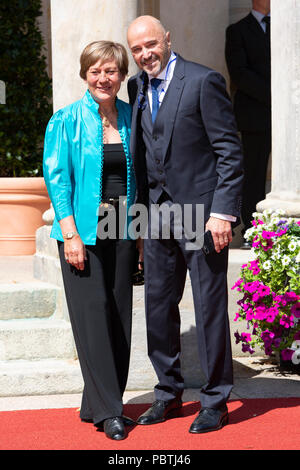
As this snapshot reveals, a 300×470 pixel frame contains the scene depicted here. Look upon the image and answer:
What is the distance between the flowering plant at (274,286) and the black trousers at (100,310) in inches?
43.4

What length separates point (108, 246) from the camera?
4.12 meters

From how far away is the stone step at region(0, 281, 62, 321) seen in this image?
17.2 ft

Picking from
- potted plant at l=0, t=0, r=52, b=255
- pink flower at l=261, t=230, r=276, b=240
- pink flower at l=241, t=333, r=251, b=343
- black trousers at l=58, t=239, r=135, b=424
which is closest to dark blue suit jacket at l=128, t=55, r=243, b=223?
black trousers at l=58, t=239, r=135, b=424

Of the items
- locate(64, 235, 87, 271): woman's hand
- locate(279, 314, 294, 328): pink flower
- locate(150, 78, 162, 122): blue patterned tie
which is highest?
locate(150, 78, 162, 122): blue patterned tie

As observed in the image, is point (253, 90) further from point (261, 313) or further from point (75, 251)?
point (75, 251)

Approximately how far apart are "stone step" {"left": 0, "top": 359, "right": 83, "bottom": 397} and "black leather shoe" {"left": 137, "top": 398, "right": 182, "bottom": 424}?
2.44ft

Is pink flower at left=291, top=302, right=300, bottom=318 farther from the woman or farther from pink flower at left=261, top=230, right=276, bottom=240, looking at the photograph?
the woman

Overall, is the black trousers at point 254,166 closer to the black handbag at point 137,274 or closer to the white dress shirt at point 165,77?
the black handbag at point 137,274

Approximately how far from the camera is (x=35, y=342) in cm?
505

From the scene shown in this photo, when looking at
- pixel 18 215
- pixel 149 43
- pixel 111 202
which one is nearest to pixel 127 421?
pixel 111 202

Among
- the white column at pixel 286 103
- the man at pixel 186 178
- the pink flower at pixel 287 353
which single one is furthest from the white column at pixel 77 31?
the pink flower at pixel 287 353

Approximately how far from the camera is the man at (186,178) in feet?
13.0

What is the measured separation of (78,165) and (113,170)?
0.58 ft

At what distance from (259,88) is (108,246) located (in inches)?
114
